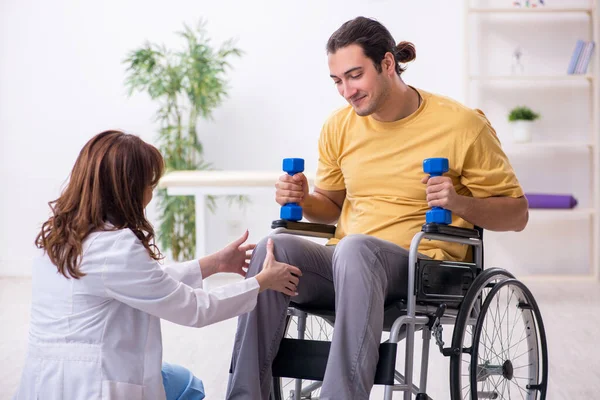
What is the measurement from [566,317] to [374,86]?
2132 millimetres

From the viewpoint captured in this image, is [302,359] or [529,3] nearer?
[302,359]

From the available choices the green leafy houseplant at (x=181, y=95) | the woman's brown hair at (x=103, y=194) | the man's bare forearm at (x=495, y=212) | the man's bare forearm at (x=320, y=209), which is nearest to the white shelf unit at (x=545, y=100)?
the green leafy houseplant at (x=181, y=95)

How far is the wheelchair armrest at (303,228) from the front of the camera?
1989mm

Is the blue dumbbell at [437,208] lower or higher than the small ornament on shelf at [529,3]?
lower

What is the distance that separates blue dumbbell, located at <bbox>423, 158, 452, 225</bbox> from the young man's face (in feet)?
0.89

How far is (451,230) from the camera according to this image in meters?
1.81

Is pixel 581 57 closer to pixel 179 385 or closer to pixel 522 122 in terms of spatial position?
pixel 522 122

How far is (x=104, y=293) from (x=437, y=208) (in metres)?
0.75

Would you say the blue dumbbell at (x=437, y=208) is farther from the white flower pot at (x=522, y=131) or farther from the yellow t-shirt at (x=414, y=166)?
the white flower pot at (x=522, y=131)

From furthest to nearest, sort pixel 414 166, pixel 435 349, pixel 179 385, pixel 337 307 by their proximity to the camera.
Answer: pixel 435 349
pixel 414 166
pixel 179 385
pixel 337 307

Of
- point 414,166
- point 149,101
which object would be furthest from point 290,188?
point 149,101

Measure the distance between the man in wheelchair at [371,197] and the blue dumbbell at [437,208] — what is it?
0.08 feet

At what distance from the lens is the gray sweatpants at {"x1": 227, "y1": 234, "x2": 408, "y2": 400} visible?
5.34ft

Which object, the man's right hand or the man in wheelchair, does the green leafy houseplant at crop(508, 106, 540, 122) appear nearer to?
the man in wheelchair
